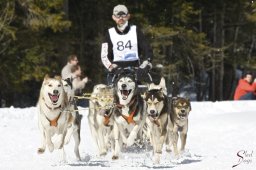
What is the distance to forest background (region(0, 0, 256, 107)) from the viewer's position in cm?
2116

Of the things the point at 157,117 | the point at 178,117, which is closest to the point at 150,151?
the point at 178,117

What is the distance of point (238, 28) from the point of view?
2669 centimetres

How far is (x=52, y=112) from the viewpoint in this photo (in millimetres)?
8234

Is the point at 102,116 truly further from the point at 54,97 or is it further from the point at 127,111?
the point at 54,97

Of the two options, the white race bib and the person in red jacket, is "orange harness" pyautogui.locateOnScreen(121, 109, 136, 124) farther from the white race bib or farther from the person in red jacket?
the person in red jacket

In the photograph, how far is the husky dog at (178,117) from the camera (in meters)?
9.13

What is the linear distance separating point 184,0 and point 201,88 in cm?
670

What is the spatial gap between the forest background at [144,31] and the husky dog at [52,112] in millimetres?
12388

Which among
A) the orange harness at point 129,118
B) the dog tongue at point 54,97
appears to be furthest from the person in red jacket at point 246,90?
the dog tongue at point 54,97

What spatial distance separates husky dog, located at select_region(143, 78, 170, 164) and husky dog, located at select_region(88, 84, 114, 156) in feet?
2.27

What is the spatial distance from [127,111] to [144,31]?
13855 mm

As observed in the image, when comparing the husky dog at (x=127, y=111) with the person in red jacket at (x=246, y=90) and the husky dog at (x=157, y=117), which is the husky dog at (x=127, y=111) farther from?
the person in red jacket at (x=246, y=90)

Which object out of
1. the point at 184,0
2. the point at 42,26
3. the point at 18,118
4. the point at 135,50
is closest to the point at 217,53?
the point at 184,0

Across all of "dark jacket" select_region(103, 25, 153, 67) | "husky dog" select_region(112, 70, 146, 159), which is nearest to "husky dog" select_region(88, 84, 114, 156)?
"dark jacket" select_region(103, 25, 153, 67)
